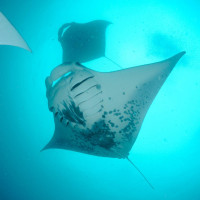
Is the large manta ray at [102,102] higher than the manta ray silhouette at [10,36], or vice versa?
the manta ray silhouette at [10,36]

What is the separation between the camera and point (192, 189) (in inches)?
528

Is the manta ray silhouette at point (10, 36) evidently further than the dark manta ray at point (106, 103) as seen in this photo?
Yes

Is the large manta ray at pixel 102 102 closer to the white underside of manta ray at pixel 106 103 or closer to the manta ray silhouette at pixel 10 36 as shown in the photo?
the white underside of manta ray at pixel 106 103

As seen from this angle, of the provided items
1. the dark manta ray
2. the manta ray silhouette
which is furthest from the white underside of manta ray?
the manta ray silhouette

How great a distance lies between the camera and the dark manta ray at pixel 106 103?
2211 millimetres

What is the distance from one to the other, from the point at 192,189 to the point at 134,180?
17.4ft

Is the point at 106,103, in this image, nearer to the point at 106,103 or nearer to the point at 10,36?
the point at 106,103

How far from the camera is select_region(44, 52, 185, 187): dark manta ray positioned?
2.21 m

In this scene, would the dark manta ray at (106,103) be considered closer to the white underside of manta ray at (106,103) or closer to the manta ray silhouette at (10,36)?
the white underside of manta ray at (106,103)

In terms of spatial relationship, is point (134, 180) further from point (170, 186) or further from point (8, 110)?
point (8, 110)

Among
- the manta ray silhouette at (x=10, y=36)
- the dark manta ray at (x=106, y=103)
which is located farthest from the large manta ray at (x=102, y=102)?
the manta ray silhouette at (x=10, y=36)

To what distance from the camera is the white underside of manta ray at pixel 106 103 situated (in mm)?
2211

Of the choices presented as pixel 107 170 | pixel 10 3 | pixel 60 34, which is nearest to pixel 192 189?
pixel 107 170

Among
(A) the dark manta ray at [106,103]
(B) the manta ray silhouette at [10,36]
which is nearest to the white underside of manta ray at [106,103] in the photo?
(A) the dark manta ray at [106,103]
